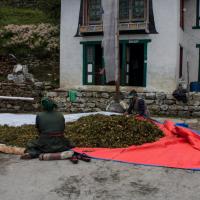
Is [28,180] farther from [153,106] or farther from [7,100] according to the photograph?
[7,100]

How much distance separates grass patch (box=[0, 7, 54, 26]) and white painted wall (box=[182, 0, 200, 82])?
12142 mm

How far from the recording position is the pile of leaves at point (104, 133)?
355 inches

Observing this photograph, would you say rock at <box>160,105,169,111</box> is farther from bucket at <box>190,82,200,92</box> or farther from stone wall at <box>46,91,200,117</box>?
bucket at <box>190,82,200,92</box>

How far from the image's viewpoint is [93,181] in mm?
6562

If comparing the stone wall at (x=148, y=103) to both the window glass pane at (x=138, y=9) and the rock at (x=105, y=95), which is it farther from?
the window glass pane at (x=138, y=9)

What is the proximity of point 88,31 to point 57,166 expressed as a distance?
39.6 feet

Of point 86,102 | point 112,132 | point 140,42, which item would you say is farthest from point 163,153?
point 140,42

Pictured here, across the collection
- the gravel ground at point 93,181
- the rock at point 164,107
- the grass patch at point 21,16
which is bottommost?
the gravel ground at point 93,181

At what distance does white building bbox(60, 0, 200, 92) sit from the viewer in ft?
58.7

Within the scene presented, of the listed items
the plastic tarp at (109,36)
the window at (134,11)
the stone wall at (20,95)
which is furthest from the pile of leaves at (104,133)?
the window at (134,11)

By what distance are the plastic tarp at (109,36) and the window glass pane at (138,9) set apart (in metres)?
2.93

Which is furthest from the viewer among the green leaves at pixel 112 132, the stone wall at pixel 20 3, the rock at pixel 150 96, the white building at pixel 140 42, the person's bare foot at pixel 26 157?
the stone wall at pixel 20 3

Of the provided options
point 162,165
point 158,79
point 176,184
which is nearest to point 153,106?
point 158,79

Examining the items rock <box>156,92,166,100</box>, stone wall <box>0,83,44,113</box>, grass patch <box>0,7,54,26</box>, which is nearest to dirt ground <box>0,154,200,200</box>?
rock <box>156,92,166,100</box>
